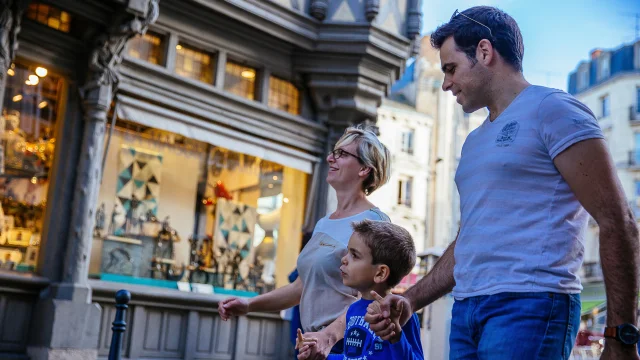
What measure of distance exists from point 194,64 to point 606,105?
138 feet

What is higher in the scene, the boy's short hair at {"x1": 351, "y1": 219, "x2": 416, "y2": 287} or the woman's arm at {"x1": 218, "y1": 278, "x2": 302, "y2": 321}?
the boy's short hair at {"x1": 351, "y1": 219, "x2": 416, "y2": 287}

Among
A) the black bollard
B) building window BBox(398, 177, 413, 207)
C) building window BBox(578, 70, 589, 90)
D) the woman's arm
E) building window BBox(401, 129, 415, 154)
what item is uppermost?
building window BBox(578, 70, 589, 90)

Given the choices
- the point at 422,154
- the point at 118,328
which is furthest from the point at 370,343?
the point at 422,154

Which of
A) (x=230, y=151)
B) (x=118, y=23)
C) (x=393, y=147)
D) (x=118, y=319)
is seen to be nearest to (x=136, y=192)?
(x=230, y=151)

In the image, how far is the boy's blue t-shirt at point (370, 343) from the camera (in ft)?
9.57

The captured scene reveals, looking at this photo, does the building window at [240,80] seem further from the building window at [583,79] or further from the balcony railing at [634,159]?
the building window at [583,79]

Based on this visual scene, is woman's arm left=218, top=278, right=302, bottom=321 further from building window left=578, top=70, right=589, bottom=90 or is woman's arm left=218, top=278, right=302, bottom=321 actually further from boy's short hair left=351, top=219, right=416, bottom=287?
building window left=578, top=70, right=589, bottom=90

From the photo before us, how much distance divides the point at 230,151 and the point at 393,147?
29.0m

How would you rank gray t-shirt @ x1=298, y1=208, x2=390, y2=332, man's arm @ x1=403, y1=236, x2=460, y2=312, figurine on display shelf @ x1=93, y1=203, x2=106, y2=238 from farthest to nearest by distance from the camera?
figurine on display shelf @ x1=93, y1=203, x2=106, y2=238 → gray t-shirt @ x1=298, y1=208, x2=390, y2=332 → man's arm @ x1=403, y1=236, x2=460, y2=312

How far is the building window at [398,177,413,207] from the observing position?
40.5 meters

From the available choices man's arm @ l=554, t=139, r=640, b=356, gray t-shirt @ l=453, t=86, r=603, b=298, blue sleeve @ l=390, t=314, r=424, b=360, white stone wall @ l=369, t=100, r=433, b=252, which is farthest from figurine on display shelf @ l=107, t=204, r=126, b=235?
white stone wall @ l=369, t=100, r=433, b=252

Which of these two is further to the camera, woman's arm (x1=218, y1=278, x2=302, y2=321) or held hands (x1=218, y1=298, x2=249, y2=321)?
woman's arm (x1=218, y1=278, x2=302, y2=321)

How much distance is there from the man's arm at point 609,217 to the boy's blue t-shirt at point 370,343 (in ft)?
3.07

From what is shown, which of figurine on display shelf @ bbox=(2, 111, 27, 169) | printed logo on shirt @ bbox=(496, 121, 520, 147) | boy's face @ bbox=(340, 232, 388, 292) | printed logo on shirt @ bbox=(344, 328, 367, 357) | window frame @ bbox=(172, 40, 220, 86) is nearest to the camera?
printed logo on shirt @ bbox=(496, 121, 520, 147)
